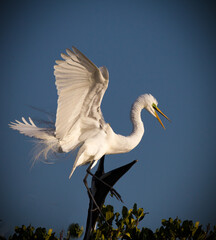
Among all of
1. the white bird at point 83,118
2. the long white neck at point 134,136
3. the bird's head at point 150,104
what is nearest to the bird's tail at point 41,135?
the white bird at point 83,118

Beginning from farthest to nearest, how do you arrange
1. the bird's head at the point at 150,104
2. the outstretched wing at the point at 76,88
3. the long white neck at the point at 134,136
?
the bird's head at the point at 150,104 < the long white neck at the point at 134,136 < the outstretched wing at the point at 76,88

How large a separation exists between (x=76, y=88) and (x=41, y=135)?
1.98ft

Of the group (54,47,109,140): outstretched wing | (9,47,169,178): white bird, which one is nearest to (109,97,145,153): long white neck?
(9,47,169,178): white bird

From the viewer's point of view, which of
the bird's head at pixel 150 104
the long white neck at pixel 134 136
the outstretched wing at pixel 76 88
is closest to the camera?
the outstretched wing at pixel 76 88

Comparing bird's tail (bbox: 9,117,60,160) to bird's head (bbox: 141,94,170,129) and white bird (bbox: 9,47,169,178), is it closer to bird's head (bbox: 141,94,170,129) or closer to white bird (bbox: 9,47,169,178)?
white bird (bbox: 9,47,169,178)

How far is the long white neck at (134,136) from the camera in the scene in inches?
115

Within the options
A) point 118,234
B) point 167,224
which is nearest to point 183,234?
point 167,224

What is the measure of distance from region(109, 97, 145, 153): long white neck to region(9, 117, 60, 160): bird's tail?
0.53 metres

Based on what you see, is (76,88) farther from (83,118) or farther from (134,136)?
(134,136)

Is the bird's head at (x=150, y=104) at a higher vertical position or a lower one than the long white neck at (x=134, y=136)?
higher

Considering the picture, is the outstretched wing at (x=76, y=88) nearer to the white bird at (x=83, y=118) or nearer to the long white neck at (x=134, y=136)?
the white bird at (x=83, y=118)

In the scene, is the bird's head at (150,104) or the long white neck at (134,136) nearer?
the long white neck at (134,136)

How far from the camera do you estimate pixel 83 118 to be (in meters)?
2.79

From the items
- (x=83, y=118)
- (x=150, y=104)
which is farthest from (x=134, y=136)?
(x=83, y=118)
